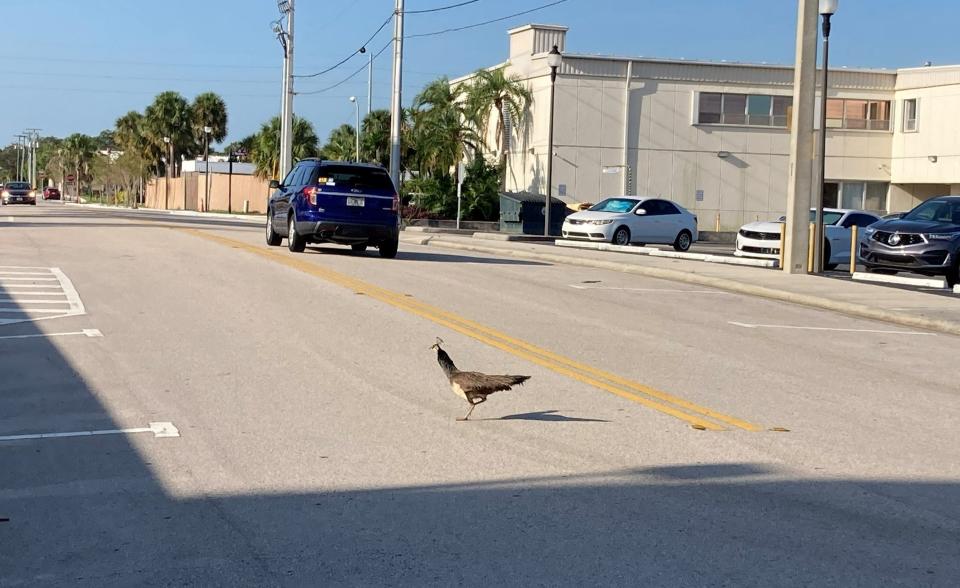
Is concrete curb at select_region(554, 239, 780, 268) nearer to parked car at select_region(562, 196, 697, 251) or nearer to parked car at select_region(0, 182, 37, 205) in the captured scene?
parked car at select_region(562, 196, 697, 251)

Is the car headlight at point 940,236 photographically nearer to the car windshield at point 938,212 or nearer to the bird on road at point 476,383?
the car windshield at point 938,212

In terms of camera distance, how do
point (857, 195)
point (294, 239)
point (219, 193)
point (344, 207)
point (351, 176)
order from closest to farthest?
point (344, 207) → point (351, 176) → point (294, 239) → point (857, 195) → point (219, 193)

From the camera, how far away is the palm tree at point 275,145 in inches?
3319

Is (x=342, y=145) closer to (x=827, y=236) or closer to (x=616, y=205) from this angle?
(x=616, y=205)

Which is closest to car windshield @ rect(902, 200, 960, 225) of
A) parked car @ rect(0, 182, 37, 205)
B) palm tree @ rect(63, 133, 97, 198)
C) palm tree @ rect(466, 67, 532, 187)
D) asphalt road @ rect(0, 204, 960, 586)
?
asphalt road @ rect(0, 204, 960, 586)

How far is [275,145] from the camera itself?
84438 millimetres

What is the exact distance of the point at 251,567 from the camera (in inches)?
199

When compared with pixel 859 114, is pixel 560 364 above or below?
below

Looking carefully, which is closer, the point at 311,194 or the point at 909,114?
the point at 311,194

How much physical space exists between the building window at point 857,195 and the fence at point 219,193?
37.4 metres

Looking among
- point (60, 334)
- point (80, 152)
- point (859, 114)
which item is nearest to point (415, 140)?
point (859, 114)

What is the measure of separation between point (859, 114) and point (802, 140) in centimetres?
3730

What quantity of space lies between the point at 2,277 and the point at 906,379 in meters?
13.2

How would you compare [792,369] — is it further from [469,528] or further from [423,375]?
[469,528]
